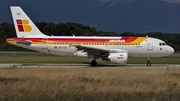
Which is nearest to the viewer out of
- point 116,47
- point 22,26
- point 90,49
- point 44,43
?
point 90,49

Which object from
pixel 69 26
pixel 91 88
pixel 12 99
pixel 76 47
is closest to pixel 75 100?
pixel 12 99

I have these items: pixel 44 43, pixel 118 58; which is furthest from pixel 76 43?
pixel 118 58

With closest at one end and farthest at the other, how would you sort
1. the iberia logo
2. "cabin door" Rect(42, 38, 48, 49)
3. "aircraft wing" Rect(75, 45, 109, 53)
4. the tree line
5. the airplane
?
1. "aircraft wing" Rect(75, 45, 109, 53)
2. the airplane
3. "cabin door" Rect(42, 38, 48, 49)
4. the iberia logo
5. the tree line

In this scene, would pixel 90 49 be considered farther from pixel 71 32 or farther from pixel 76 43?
pixel 71 32

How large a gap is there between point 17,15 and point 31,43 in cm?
327

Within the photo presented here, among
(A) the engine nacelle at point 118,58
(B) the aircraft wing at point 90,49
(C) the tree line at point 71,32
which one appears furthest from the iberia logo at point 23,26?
(C) the tree line at point 71,32

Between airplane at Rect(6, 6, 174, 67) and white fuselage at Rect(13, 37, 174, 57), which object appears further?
white fuselage at Rect(13, 37, 174, 57)

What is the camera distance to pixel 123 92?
1566cm

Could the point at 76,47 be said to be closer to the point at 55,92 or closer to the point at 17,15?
the point at 17,15

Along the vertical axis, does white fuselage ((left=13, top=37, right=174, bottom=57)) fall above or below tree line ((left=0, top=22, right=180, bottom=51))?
below

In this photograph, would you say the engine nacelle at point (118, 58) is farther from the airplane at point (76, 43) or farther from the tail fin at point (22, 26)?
the tail fin at point (22, 26)

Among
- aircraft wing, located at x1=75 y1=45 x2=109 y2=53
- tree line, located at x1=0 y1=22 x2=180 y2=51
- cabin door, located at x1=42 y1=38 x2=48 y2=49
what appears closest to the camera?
aircraft wing, located at x1=75 y1=45 x2=109 y2=53

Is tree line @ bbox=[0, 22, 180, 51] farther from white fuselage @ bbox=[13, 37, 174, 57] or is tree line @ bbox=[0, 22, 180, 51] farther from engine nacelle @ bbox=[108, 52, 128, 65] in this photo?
engine nacelle @ bbox=[108, 52, 128, 65]

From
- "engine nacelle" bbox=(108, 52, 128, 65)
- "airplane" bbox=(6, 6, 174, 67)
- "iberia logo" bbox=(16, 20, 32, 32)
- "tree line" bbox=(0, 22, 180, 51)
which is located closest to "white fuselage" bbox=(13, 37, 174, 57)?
"airplane" bbox=(6, 6, 174, 67)
